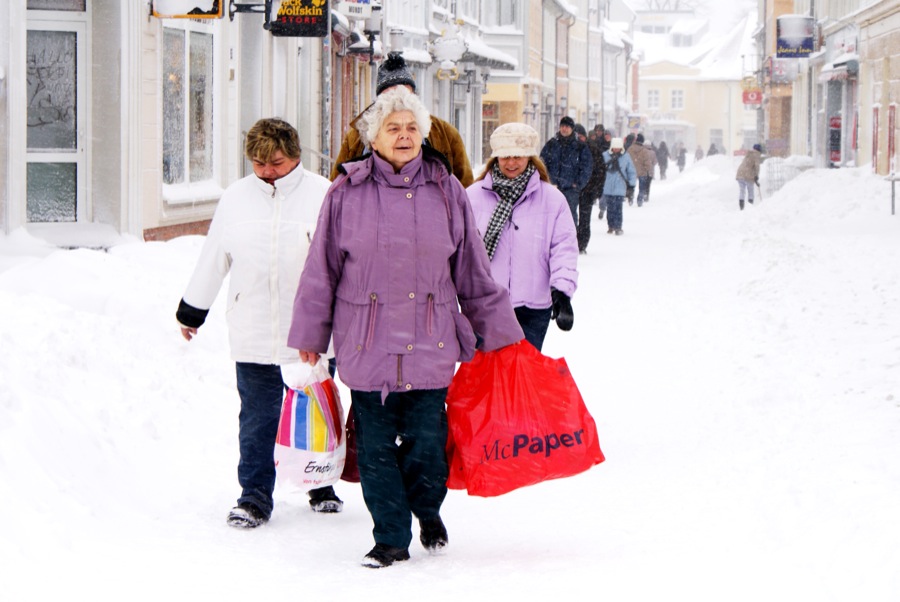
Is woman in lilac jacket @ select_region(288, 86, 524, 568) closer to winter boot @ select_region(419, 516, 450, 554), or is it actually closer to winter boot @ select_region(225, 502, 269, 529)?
winter boot @ select_region(419, 516, 450, 554)

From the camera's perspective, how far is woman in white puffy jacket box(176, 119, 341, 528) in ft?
18.6

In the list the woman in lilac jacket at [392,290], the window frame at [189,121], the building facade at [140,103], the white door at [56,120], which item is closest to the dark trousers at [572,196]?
the building facade at [140,103]

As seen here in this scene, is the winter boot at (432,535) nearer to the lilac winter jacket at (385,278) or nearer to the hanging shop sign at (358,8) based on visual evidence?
the lilac winter jacket at (385,278)

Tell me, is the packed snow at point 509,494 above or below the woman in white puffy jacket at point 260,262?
below

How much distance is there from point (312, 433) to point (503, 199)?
5.90 ft

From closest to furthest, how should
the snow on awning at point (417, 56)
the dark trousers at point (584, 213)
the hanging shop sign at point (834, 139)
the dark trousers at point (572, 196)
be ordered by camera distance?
1. the dark trousers at point (572, 196)
2. the dark trousers at point (584, 213)
3. the snow on awning at point (417, 56)
4. the hanging shop sign at point (834, 139)

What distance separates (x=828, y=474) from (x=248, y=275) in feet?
8.21

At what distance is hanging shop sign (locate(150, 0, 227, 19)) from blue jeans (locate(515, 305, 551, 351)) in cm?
632

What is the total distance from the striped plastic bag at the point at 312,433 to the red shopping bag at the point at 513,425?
463 mm

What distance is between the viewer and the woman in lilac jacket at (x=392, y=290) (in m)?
5.03

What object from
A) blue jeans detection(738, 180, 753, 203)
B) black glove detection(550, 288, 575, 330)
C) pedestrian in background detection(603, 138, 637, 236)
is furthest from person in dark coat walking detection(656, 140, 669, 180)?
black glove detection(550, 288, 575, 330)

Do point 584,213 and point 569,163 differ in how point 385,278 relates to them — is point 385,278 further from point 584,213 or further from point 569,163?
point 584,213

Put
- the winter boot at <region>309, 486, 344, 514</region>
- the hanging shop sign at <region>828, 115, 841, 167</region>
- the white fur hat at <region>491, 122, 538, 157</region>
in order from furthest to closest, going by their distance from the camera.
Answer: the hanging shop sign at <region>828, 115, 841, 167</region>
the white fur hat at <region>491, 122, 538, 157</region>
the winter boot at <region>309, 486, 344, 514</region>

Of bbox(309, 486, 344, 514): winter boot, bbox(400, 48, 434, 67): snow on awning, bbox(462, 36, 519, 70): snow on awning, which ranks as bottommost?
bbox(309, 486, 344, 514): winter boot
